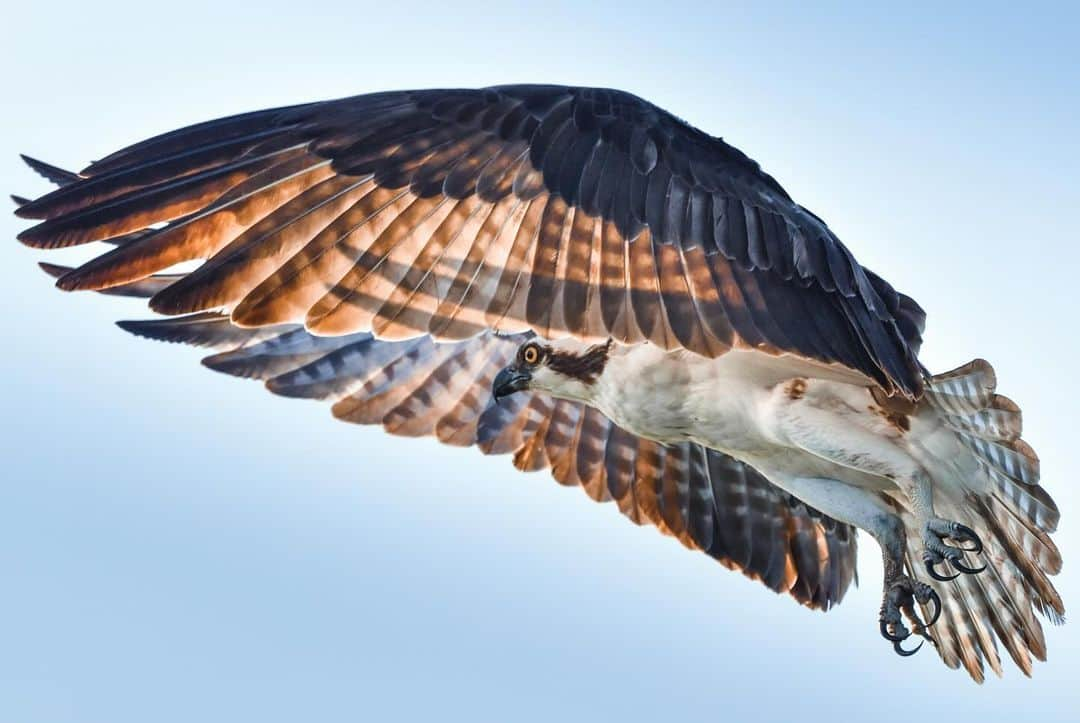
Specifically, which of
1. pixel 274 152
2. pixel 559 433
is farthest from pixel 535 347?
pixel 274 152

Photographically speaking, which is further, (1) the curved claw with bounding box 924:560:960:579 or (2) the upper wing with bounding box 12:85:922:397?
(1) the curved claw with bounding box 924:560:960:579

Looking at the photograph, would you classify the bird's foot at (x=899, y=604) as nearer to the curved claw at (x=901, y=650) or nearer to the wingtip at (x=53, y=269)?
the curved claw at (x=901, y=650)

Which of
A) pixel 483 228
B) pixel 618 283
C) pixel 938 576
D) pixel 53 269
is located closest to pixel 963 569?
pixel 938 576

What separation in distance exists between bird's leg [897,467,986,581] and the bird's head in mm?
1423

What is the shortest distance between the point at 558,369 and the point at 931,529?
1.77 metres

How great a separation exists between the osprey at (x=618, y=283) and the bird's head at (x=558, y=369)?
13 millimetres

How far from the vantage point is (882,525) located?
789cm

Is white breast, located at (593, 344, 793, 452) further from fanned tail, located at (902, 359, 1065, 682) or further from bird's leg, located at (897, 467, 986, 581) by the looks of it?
fanned tail, located at (902, 359, 1065, 682)

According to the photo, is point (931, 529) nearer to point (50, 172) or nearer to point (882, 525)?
point (882, 525)

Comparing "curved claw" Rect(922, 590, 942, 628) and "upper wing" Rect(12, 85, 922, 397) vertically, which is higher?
"upper wing" Rect(12, 85, 922, 397)

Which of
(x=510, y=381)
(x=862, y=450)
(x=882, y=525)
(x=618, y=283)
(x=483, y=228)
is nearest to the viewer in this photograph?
(x=618, y=283)

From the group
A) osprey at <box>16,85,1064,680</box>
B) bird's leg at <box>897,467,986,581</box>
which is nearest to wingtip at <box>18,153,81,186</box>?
osprey at <box>16,85,1064,680</box>

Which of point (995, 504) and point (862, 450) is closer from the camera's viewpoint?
point (862, 450)

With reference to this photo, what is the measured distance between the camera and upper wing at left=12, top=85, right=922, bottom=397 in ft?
22.0
